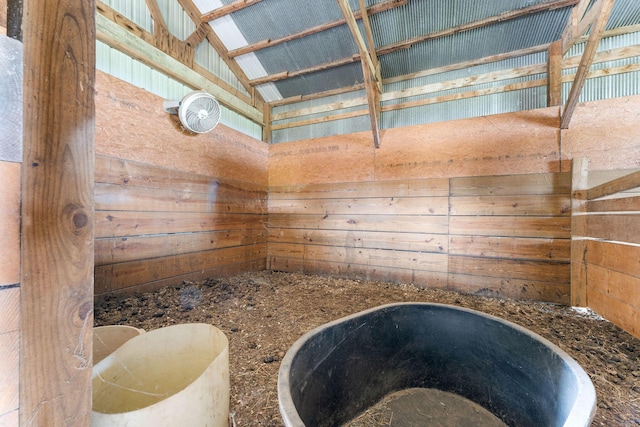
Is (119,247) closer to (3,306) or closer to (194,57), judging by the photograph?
(3,306)

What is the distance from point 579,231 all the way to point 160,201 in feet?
10.9

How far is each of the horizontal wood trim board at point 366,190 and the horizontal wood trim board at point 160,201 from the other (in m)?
0.53

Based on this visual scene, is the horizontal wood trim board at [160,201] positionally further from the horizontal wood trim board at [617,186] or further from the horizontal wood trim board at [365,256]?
the horizontal wood trim board at [617,186]

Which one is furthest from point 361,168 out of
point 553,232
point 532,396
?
point 532,396

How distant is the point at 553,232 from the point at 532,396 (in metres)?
1.58

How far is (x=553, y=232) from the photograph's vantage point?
2043 millimetres

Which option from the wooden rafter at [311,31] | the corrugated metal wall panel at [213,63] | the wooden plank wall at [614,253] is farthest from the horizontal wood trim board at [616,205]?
the corrugated metal wall panel at [213,63]

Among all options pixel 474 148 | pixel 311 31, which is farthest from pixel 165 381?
pixel 311 31

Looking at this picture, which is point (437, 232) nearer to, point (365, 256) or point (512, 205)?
point (512, 205)

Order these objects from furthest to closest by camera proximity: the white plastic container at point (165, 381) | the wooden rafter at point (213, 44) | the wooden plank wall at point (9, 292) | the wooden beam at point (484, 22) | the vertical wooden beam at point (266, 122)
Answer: the vertical wooden beam at point (266, 122) → the wooden rafter at point (213, 44) → the wooden beam at point (484, 22) → the white plastic container at point (165, 381) → the wooden plank wall at point (9, 292)

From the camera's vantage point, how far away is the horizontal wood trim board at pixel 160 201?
1.78 metres

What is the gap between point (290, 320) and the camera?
1.72 m

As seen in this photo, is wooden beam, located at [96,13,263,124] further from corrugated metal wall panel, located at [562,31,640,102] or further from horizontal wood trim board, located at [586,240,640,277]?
horizontal wood trim board, located at [586,240,640,277]

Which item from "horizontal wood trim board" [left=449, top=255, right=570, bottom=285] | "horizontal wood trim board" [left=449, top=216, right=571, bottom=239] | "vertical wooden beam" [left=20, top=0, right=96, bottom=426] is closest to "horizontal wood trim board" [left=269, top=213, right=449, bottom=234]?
"horizontal wood trim board" [left=449, top=216, right=571, bottom=239]
